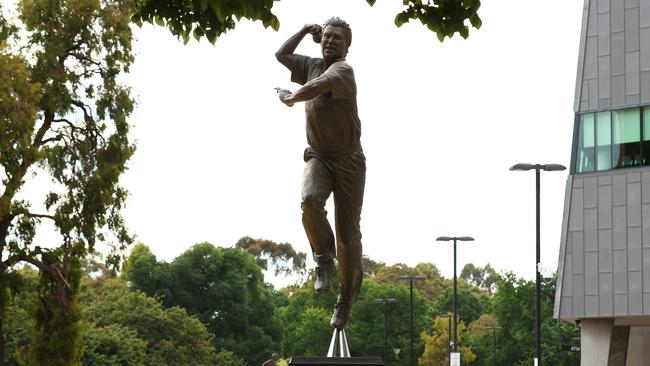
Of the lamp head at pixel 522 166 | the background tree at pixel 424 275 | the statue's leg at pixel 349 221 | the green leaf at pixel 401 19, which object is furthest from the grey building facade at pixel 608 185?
the background tree at pixel 424 275

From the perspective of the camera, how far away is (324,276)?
1156 centimetres

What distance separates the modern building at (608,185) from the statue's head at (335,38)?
101 ft

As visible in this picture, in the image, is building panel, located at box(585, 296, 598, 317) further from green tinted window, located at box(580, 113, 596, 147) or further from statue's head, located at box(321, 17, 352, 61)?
statue's head, located at box(321, 17, 352, 61)

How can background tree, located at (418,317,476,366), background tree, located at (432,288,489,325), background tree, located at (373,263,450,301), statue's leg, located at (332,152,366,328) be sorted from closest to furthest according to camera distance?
statue's leg, located at (332,152,366,328) → background tree, located at (418,317,476,366) → background tree, located at (432,288,489,325) → background tree, located at (373,263,450,301)

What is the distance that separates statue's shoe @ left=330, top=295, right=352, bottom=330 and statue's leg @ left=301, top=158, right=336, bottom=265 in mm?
379

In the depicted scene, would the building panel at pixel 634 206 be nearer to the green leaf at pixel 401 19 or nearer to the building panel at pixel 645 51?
the building panel at pixel 645 51

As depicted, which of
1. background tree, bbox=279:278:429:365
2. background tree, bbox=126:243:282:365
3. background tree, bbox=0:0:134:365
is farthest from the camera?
background tree, bbox=279:278:429:365

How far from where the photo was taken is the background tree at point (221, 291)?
8062 cm

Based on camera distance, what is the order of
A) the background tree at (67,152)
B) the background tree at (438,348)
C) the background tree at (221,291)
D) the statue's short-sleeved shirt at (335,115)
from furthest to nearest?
the background tree at (438,348), the background tree at (221,291), the background tree at (67,152), the statue's short-sleeved shirt at (335,115)

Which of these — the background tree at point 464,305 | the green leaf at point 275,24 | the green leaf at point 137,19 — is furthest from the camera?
the background tree at point 464,305

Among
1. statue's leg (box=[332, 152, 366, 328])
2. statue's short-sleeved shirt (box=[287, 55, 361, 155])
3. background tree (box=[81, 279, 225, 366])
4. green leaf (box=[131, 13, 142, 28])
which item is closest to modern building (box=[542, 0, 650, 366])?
background tree (box=[81, 279, 225, 366])

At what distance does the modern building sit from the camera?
41469 millimetres

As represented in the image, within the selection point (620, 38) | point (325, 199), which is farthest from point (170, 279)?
point (325, 199)

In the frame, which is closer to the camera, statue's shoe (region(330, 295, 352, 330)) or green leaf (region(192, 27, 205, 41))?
green leaf (region(192, 27, 205, 41))
